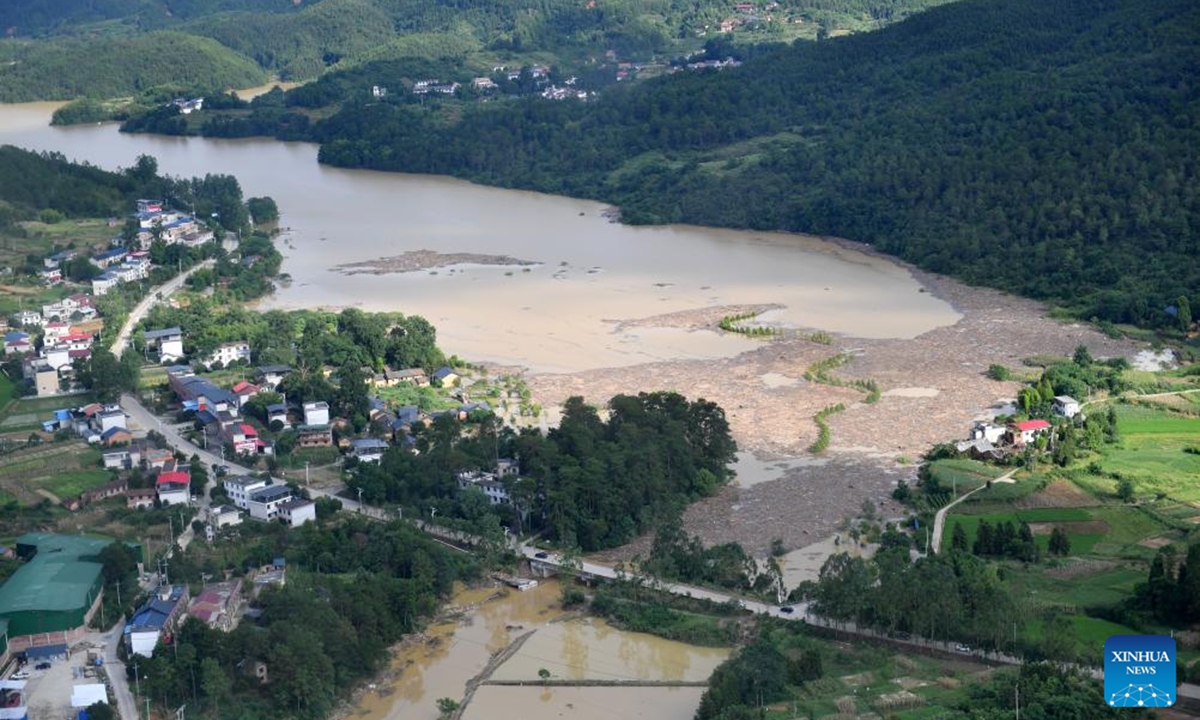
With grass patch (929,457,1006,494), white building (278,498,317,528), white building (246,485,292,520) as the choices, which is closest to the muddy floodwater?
white building (278,498,317,528)

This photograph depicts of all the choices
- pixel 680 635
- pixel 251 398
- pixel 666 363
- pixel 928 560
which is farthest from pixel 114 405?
pixel 928 560

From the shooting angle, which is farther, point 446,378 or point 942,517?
point 446,378

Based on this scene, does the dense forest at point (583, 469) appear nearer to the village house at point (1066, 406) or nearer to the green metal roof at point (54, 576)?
the green metal roof at point (54, 576)

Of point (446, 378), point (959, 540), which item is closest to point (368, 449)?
point (446, 378)

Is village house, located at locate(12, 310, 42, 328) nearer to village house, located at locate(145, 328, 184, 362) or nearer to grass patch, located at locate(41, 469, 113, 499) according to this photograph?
village house, located at locate(145, 328, 184, 362)

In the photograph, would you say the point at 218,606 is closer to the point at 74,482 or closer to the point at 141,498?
the point at 141,498
